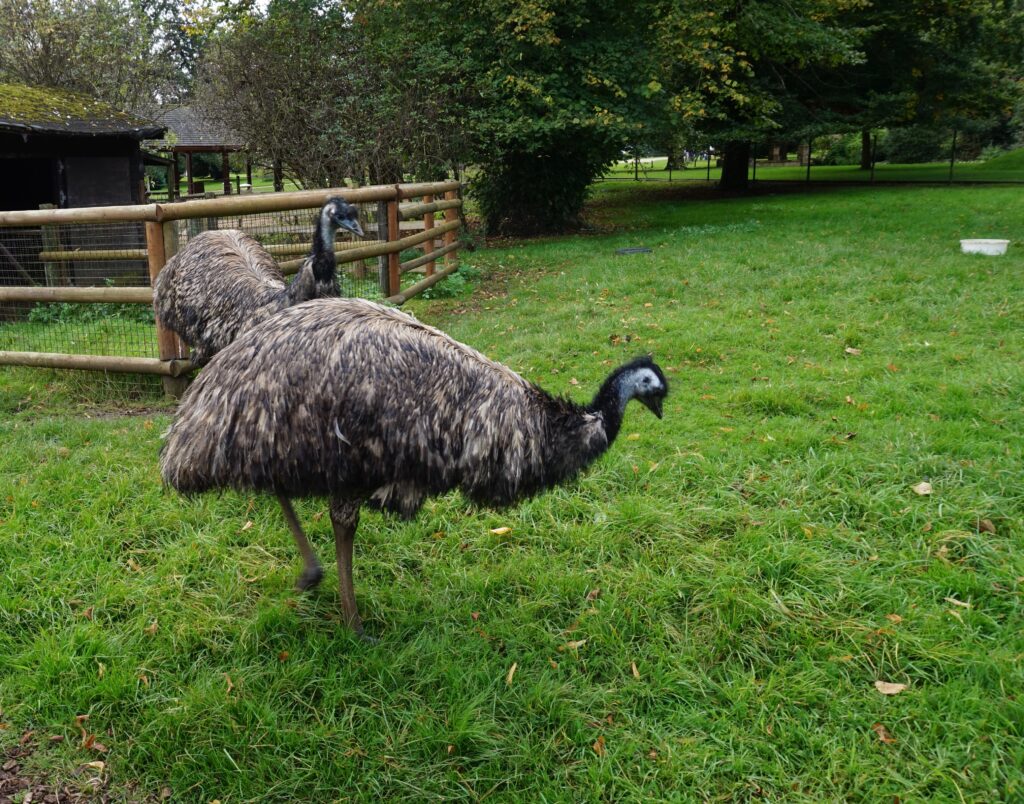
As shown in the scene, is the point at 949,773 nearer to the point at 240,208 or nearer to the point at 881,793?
the point at 881,793

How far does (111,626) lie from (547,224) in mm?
14719

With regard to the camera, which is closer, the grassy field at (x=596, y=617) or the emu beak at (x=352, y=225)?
the grassy field at (x=596, y=617)

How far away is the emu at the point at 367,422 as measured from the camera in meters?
2.99

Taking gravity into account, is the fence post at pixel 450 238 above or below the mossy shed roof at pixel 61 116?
below

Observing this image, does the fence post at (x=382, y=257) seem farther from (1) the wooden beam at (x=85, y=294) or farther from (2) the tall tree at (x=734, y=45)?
(2) the tall tree at (x=734, y=45)

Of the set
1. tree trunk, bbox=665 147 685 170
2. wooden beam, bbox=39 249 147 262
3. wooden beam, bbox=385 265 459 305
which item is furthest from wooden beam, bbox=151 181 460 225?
tree trunk, bbox=665 147 685 170

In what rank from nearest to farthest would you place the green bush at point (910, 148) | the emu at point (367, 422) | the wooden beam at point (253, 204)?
the emu at point (367, 422)
the wooden beam at point (253, 204)
the green bush at point (910, 148)

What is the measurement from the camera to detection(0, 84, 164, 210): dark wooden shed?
40.7ft

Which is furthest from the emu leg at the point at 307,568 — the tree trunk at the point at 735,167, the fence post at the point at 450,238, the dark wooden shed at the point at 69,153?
the tree trunk at the point at 735,167

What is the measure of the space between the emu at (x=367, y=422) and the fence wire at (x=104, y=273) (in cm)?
287

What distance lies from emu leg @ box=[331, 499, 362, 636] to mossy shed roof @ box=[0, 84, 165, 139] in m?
10.3

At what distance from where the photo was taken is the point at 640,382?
3.41m

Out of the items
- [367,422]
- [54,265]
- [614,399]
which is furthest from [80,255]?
[614,399]

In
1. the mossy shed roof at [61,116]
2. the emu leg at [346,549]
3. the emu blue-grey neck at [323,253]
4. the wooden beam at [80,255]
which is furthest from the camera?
the mossy shed roof at [61,116]
